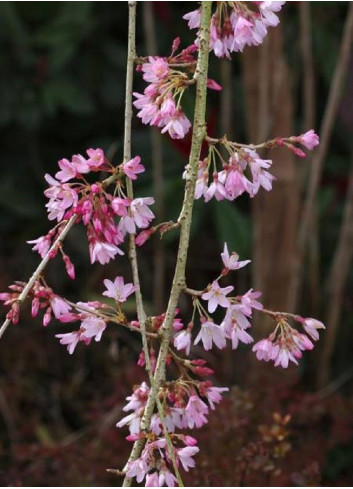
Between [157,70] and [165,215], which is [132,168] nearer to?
[157,70]

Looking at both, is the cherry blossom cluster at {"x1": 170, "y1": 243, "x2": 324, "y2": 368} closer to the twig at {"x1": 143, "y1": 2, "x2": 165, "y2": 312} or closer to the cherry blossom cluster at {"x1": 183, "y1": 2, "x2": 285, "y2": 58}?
the cherry blossom cluster at {"x1": 183, "y1": 2, "x2": 285, "y2": 58}

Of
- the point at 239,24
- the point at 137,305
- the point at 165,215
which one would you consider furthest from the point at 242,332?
the point at 165,215

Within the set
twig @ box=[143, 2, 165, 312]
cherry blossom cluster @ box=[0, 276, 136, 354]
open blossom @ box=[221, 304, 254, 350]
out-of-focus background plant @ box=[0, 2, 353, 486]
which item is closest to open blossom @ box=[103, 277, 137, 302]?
cherry blossom cluster @ box=[0, 276, 136, 354]

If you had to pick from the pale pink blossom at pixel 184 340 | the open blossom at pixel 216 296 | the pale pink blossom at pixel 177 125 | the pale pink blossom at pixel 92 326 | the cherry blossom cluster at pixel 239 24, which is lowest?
the pale pink blossom at pixel 184 340

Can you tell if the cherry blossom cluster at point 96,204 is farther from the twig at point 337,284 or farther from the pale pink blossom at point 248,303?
the twig at point 337,284

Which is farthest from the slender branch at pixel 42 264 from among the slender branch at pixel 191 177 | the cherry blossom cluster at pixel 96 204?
the slender branch at pixel 191 177

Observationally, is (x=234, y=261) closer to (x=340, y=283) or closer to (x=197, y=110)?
(x=197, y=110)

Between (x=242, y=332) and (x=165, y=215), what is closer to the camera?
(x=242, y=332)
